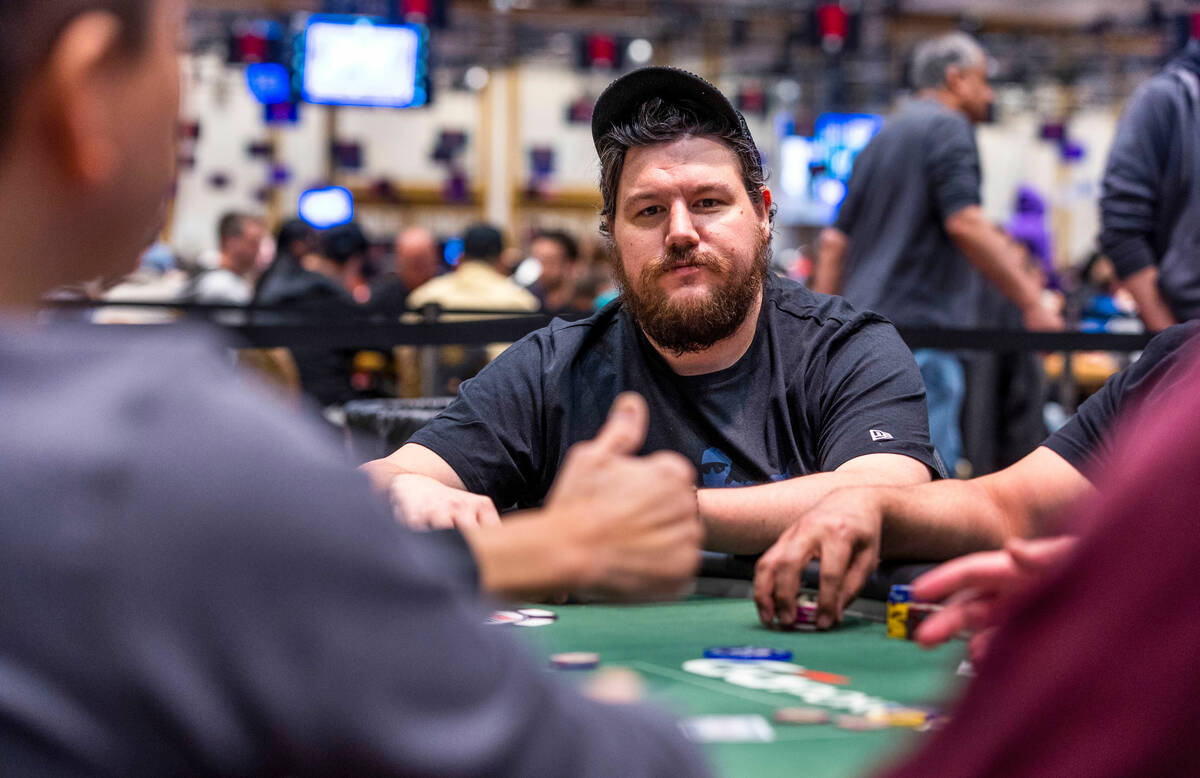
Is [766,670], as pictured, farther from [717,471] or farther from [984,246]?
[984,246]

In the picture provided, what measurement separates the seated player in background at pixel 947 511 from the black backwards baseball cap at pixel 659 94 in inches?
28.8

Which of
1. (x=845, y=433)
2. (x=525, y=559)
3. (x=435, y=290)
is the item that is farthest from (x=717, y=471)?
(x=435, y=290)

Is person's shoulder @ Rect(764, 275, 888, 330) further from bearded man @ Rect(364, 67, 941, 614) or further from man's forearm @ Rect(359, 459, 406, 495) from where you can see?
man's forearm @ Rect(359, 459, 406, 495)

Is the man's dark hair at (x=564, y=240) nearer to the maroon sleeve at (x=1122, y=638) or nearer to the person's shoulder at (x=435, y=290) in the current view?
the person's shoulder at (x=435, y=290)

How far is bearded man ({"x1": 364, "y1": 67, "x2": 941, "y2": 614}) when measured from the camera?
2.35 metres

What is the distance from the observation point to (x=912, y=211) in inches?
183

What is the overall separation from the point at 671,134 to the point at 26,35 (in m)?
1.92

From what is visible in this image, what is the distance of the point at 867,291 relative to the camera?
470 centimetres

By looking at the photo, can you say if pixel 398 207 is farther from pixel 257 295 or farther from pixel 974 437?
pixel 974 437

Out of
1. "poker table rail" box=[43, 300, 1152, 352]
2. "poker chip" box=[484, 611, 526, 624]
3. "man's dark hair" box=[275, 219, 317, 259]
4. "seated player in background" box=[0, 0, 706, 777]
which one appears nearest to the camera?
"seated player in background" box=[0, 0, 706, 777]

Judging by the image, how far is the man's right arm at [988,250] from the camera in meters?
4.53

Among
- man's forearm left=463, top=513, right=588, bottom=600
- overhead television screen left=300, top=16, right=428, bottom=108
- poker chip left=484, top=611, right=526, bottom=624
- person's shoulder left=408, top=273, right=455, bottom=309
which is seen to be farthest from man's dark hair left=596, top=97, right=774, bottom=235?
overhead television screen left=300, top=16, right=428, bottom=108

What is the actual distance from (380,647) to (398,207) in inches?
871

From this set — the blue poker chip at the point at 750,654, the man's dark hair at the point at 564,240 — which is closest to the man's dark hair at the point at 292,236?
the man's dark hair at the point at 564,240
